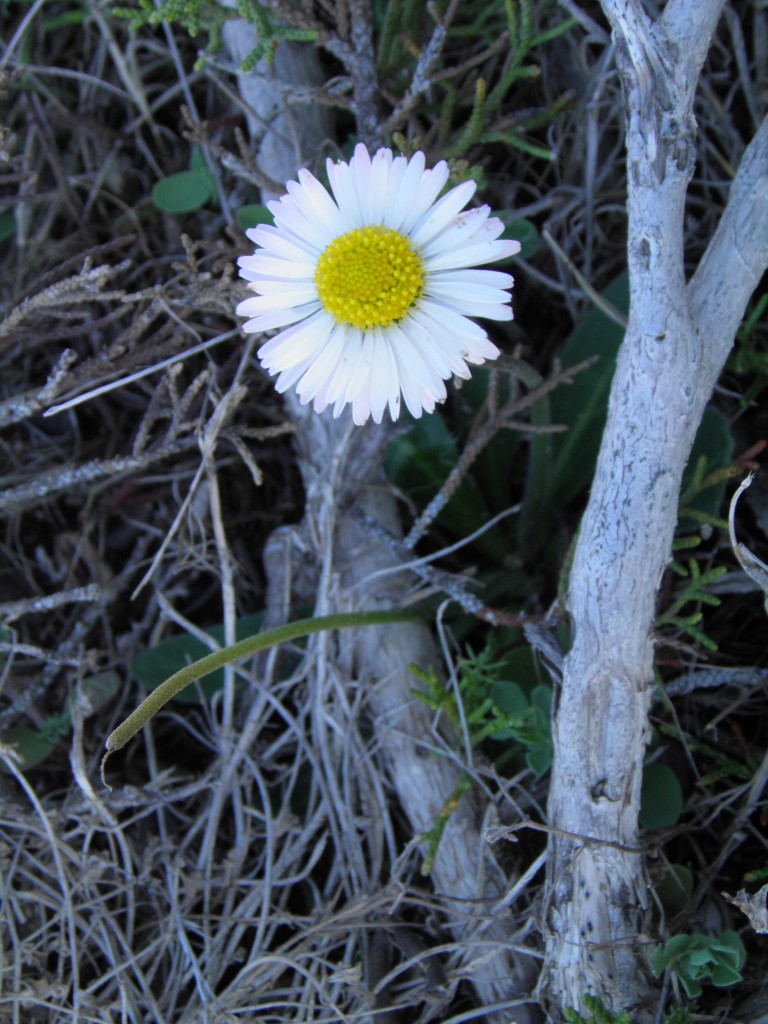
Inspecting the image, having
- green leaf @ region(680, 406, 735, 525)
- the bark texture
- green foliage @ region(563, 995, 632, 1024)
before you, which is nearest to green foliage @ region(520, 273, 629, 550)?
green leaf @ region(680, 406, 735, 525)

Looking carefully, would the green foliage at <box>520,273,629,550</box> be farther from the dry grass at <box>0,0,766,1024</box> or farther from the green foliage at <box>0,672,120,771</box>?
the green foliage at <box>0,672,120,771</box>

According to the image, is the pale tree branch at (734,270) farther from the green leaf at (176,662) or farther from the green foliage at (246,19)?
the green leaf at (176,662)

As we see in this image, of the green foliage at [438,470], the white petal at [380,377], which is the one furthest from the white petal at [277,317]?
the green foliage at [438,470]

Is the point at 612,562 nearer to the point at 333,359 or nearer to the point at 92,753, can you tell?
the point at 333,359

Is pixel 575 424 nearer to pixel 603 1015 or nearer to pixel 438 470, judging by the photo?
pixel 438 470

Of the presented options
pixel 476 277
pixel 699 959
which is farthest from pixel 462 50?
pixel 699 959
